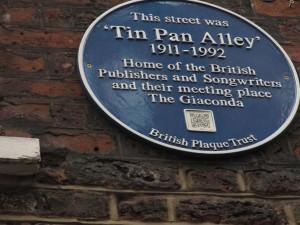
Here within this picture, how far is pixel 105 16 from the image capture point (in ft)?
12.6

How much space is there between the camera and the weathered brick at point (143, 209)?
124 inches

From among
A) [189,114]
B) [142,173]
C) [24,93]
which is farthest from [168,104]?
[24,93]

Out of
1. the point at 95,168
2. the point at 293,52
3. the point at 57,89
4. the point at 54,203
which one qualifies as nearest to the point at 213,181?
the point at 95,168

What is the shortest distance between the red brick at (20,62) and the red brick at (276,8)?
3.71ft

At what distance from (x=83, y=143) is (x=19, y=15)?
783 millimetres

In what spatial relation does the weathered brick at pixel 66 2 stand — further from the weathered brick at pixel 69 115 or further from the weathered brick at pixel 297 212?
the weathered brick at pixel 297 212

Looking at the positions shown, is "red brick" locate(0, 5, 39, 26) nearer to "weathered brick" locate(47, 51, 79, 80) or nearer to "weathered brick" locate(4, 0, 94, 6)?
"weathered brick" locate(4, 0, 94, 6)

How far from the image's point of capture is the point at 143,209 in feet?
10.4

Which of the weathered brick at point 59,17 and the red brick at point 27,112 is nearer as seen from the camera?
the red brick at point 27,112

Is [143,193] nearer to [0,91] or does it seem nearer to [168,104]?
[168,104]

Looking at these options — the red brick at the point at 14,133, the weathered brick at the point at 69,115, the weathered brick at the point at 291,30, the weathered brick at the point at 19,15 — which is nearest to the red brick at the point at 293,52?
the weathered brick at the point at 291,30

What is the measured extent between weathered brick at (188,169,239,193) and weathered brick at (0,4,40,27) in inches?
41.1

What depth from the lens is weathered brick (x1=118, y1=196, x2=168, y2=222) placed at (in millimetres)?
3154

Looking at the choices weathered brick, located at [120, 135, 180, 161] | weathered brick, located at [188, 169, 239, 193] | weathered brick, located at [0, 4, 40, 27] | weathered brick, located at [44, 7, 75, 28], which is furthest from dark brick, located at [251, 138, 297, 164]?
weathered brick, located at [0, 4, 40, 27]
